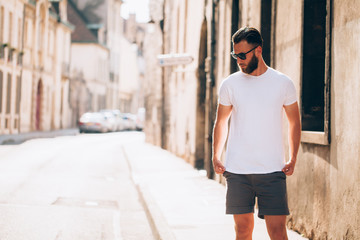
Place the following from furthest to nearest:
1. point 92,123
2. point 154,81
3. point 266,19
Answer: point 92,123 < point 154,81 < point 266,19

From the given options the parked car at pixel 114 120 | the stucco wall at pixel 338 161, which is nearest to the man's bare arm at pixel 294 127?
the stucco wall at pixel 338 161

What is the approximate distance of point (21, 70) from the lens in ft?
101

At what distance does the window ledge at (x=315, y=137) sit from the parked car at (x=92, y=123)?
101ft

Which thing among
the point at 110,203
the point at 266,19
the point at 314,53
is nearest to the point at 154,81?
the point at 110,203

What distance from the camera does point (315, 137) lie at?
5840 millimetres

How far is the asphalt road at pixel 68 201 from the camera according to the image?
257 inches

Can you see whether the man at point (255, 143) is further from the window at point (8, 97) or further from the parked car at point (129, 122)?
the parked car at point (129, 122)

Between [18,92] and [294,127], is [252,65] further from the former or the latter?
[18,92]

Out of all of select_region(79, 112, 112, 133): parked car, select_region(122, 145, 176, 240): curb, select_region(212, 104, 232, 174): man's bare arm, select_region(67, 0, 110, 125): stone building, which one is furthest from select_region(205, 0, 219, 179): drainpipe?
select_region(67, 0, 110, 125): stone building

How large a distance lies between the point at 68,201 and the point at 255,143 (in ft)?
18.0

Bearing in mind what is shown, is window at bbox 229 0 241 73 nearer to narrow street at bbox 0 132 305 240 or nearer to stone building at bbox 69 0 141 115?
narrow street at bbox 0 132 305 240

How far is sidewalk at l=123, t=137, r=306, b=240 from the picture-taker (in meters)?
6.34

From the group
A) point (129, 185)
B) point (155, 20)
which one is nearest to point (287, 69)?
point (129, 185)

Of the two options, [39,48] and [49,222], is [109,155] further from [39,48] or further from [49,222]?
[39,48]
